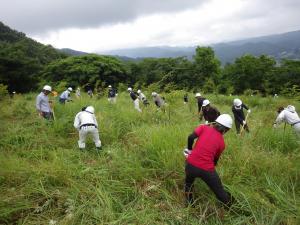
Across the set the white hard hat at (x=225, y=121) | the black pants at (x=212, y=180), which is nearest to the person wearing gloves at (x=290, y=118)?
the white hard hat at (x=225, y=121)

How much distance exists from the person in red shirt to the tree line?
28.1 metres

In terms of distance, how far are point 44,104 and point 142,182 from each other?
15.8 feet

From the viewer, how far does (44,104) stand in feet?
28.4

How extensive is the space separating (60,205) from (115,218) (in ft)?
2.90

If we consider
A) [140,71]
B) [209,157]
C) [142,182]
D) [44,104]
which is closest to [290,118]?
[209,157]

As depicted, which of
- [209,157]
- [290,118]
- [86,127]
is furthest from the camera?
[290,118]

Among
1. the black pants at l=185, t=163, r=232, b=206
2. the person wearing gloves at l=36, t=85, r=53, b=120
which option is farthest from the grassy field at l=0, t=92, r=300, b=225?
the person wearing gloves at l=36, t=85, r=53, b=120

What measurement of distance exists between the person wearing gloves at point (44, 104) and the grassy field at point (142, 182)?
5.68 feet

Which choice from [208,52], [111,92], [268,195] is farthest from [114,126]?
[208,52]

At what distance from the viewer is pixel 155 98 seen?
1068cm

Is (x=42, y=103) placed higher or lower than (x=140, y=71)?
higher

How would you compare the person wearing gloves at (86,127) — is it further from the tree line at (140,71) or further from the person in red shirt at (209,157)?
the tree line at (140,71)

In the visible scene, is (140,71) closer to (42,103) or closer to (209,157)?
(42,103)

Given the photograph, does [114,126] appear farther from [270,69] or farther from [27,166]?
[270,69]
